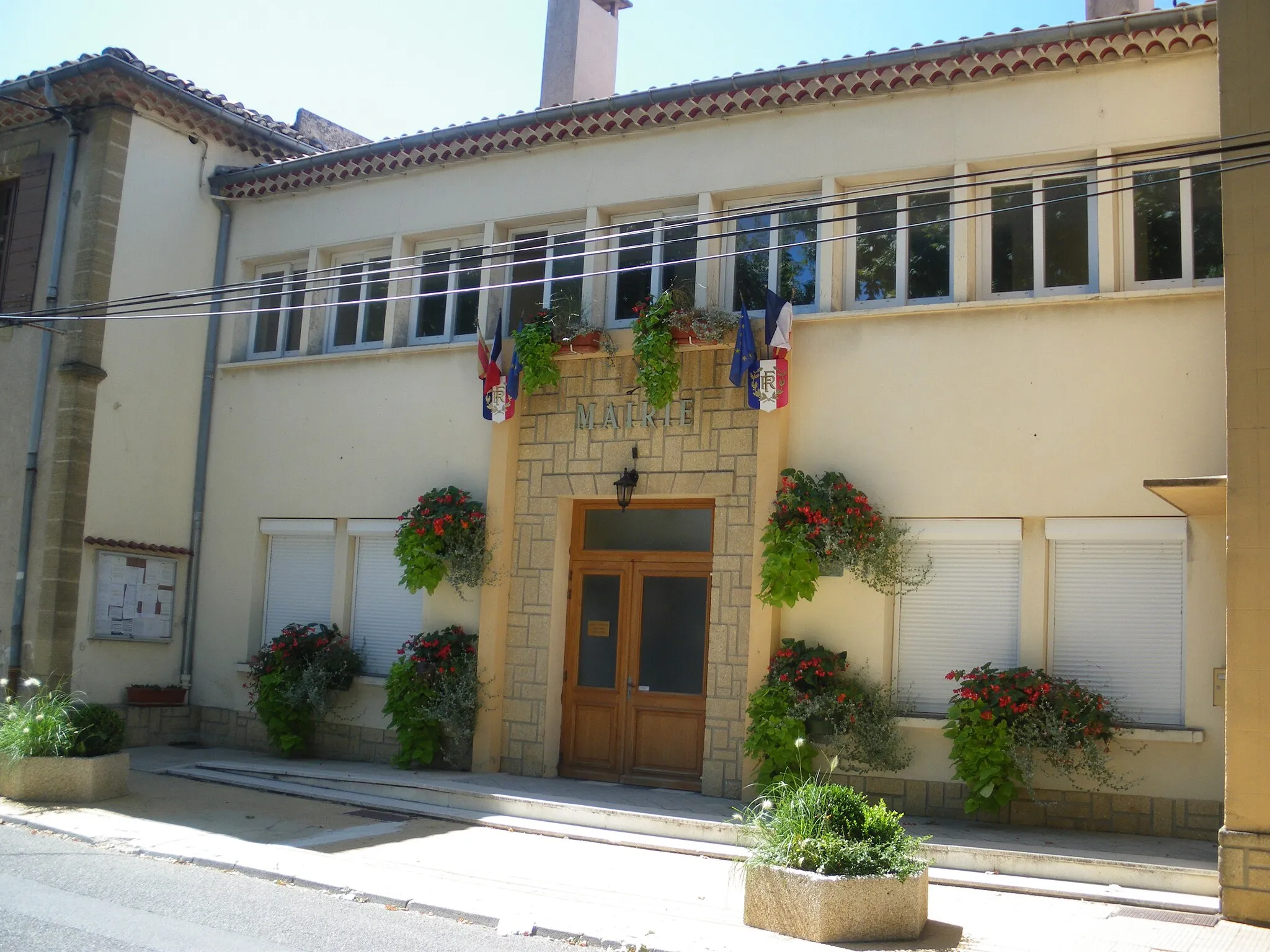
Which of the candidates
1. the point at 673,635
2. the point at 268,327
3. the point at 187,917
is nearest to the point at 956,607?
the point at 673,635

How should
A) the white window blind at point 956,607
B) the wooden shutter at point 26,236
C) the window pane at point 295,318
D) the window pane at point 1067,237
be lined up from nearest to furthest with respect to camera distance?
1. the white window blind at point 956,607
2. the window pane at point 1067,237
3. the wooden shutter at point 26,236
4. the window pane at point 295,318

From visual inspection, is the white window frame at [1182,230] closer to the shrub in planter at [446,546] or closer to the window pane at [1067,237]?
the window pane at [1067,237]

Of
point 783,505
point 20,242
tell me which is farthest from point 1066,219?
point 20,242

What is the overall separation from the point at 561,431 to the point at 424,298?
2864 millimetres

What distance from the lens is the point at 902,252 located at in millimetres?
11703

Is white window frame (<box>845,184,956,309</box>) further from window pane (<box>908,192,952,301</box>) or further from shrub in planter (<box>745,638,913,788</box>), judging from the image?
shrub in planter (<box>745,638,913,788</box>)

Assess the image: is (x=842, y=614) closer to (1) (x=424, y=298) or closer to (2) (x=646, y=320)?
(2) (x=646, y=320)

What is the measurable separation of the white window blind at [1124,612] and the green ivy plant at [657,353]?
12.4 feet

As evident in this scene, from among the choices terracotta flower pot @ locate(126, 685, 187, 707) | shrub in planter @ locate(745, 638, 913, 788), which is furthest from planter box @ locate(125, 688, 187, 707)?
shrub in planter @ locate(745, 638, 913, 788)

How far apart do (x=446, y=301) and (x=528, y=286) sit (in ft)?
4.20

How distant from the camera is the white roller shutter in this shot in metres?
13.7

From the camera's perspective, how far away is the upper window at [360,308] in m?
14.8

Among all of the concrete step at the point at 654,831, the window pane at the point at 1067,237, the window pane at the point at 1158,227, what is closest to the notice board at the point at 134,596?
the concrete step at the point at 654,831

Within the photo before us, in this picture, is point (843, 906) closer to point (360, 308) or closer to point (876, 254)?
point (876, 254)
